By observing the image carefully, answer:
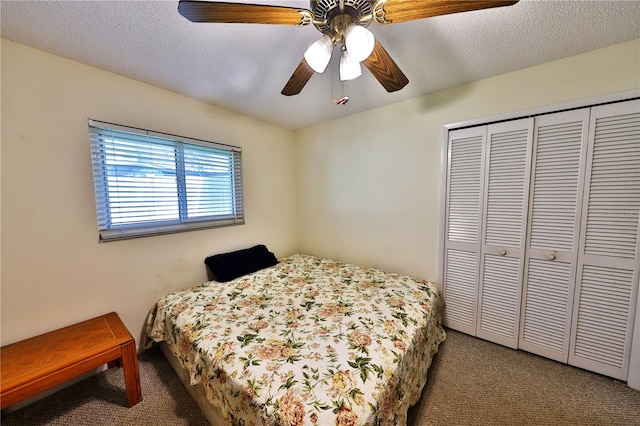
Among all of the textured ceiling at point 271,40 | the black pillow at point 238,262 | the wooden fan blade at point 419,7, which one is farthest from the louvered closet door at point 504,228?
the black pillow at point 238,262

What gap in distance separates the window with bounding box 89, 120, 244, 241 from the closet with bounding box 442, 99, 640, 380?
2183 mm

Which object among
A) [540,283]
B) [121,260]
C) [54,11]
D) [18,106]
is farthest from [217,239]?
[540,283]

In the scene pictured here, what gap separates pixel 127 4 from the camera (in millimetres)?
1081

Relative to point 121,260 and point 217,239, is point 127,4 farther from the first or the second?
point 217,239

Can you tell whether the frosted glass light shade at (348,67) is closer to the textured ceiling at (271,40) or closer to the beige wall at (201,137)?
the textured ceiling at (271,40)

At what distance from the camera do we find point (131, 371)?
139 centimetres

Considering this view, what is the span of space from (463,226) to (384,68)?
1504 millimetres

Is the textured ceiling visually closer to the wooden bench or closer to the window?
Answer: the window

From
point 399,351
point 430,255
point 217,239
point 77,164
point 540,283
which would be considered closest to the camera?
point 399,351

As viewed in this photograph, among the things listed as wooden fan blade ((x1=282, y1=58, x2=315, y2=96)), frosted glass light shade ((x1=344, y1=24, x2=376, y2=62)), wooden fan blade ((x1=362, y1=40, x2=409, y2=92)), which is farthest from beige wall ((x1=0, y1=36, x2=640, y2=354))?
frosted glass light shade ((x1=344, y1=24, x2=376, y2=62))

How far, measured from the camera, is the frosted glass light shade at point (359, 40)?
907 mm

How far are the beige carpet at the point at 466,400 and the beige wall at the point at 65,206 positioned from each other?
1.45 feet

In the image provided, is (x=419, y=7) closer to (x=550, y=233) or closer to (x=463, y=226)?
(x=463, y=226)

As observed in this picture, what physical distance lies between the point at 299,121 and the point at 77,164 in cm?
199
